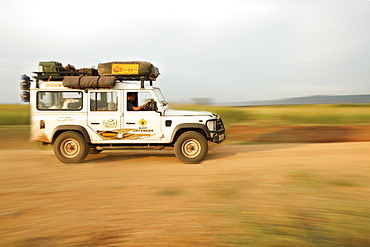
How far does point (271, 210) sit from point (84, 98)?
210 inches

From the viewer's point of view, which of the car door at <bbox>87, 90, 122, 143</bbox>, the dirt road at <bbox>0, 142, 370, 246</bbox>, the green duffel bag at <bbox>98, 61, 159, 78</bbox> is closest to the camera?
the dirt road at <bbox>0, 142, 370, 246</bbox>

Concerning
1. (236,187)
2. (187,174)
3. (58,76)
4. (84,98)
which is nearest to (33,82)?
(58,76)

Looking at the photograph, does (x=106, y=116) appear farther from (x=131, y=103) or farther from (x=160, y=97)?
(x=160, y=97)

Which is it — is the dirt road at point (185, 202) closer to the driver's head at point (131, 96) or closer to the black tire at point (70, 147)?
the black tire at point (70, 147)

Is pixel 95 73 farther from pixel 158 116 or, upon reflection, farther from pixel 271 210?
pixel 271 210

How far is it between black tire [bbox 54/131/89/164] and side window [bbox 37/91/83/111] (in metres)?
0.64

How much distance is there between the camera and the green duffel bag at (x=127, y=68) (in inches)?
312

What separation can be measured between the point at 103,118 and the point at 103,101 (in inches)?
16.5

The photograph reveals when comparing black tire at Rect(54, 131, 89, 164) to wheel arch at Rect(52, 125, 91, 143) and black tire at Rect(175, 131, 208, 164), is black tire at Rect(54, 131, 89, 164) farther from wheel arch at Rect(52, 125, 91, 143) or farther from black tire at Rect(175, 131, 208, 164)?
black tire at Rect(175, 131, 208, 164)

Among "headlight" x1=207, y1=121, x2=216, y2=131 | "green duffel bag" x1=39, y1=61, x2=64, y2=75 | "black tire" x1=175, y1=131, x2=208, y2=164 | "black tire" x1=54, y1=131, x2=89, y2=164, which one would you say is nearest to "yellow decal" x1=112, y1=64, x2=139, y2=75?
"green duffel bag" x1=39, y1=61, x2=64, y2=75

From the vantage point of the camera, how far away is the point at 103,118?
804 centimetres

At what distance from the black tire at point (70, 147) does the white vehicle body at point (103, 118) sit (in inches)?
1.0

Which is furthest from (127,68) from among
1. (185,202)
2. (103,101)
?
(185,202)

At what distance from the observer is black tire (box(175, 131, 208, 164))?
26.5ft
